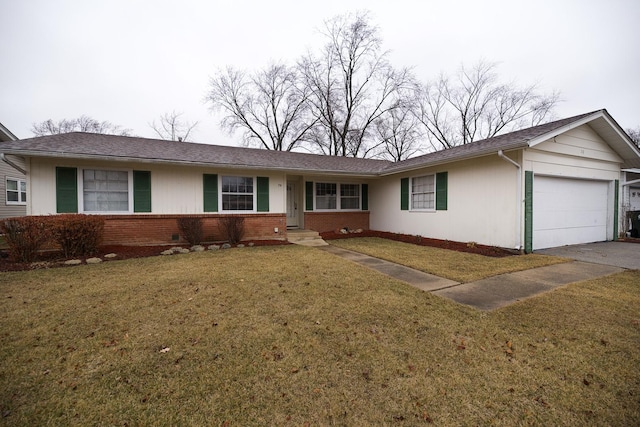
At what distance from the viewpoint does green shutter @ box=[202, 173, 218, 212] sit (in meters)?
9.67

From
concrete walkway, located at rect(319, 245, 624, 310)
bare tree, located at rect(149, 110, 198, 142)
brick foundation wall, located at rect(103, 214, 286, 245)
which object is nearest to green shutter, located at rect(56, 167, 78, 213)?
brick foundation wall, located at rect(103, 214, 286, 245)

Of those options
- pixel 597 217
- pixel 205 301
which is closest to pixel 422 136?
pixel 597 217

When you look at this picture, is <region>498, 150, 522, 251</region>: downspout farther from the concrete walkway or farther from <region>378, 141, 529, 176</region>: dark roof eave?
the concrete walkway

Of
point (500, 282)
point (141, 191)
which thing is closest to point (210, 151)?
point (141, 191)

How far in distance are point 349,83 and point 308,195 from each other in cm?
1558

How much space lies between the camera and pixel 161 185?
9.16 metres

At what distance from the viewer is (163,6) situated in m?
11.1

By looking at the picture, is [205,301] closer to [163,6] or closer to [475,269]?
[475,269]

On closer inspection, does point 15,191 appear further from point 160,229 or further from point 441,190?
point 441,190

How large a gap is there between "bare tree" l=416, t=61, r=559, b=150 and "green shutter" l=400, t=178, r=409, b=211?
16608 millimetres

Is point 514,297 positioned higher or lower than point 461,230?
lower

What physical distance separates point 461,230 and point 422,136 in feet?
69.0

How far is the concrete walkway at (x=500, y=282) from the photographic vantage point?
4.14m

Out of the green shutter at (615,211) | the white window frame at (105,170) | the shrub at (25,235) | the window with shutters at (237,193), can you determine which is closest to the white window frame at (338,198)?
the window with shutters at (237,193)
